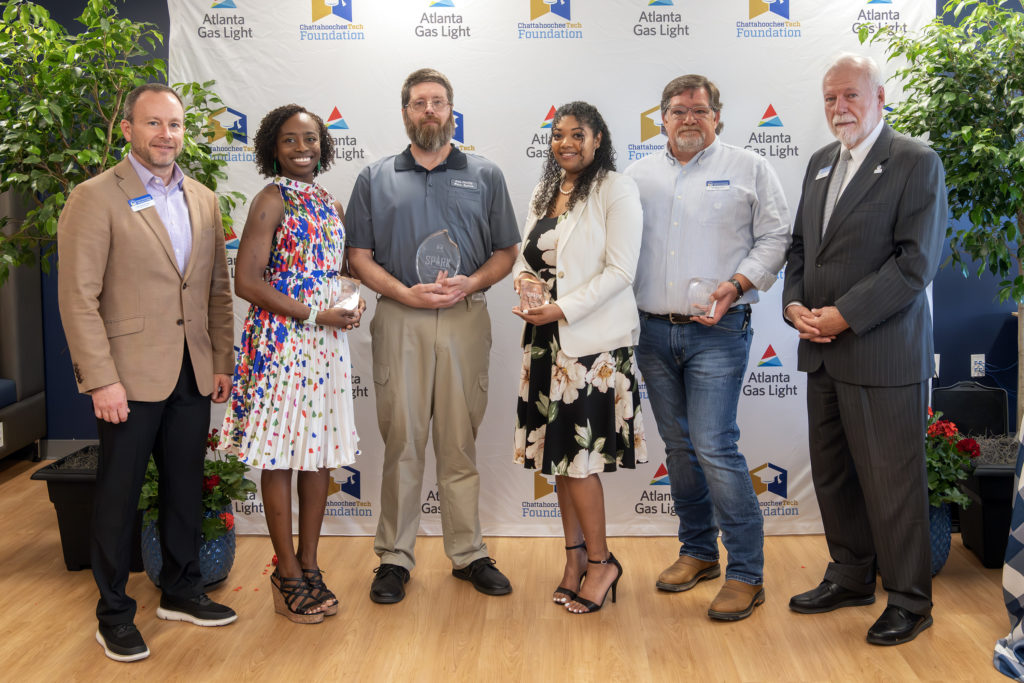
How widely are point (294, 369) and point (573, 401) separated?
934 mm

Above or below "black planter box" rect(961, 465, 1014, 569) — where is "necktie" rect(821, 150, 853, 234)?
above

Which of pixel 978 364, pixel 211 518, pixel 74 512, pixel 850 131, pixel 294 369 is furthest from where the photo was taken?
pixel 978 364

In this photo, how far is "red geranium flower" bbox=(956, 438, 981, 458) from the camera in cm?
355

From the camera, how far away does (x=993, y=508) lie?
357 centimetres

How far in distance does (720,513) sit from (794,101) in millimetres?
1842

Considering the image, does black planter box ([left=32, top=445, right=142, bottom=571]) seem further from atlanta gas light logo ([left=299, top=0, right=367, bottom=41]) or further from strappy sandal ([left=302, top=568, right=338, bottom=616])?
atlanta gas light logo ([left=299, top=0, right=367, bottom=41])

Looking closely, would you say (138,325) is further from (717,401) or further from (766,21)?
(766,21)

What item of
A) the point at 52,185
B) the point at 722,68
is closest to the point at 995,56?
the point at 722,68

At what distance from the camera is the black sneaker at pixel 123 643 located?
2.86m

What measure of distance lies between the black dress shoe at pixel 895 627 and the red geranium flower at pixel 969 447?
841 mm

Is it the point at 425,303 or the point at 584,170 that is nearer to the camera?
the point at 584,170

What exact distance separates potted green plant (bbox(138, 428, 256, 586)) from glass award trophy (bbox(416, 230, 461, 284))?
3.50 feet

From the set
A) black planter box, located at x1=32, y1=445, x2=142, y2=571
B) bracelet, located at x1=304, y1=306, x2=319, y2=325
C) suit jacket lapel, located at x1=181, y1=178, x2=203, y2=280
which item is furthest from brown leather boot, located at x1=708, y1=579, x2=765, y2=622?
black planter box, located at x1=32, y1=445, x2=142, y2=571

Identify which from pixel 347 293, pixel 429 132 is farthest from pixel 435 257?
pixel 429 132
